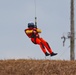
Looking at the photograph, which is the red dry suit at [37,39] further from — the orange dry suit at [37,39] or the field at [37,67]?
the field at [37,67]

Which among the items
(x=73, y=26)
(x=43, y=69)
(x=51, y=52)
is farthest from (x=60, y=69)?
(x=73, y=26)

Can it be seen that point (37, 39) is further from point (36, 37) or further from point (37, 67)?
point (37, 67)

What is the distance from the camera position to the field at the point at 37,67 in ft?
66.8

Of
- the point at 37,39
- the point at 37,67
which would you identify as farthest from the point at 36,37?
Answer: the point at 37,67

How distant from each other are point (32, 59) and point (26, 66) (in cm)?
137

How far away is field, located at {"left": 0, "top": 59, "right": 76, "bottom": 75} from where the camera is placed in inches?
802

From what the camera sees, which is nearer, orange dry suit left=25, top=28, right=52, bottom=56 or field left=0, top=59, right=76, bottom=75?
field left=0, top=59, right=76, bottom=75

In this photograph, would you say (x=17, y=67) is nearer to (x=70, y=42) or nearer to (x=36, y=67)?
(x=36, y=67)

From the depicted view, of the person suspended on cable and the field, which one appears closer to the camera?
the field

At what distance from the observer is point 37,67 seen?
2072 centimetres

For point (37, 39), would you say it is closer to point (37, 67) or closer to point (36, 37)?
point (36, 37)

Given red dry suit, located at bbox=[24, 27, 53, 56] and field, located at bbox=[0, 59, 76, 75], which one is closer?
field, located at bbox=[0, 59, 76, 75]

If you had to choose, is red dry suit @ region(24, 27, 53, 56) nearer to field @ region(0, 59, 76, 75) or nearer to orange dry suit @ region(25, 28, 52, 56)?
orange dry suit @ region(25, 28, 52, 56)

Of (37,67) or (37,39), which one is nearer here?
(37,67)
